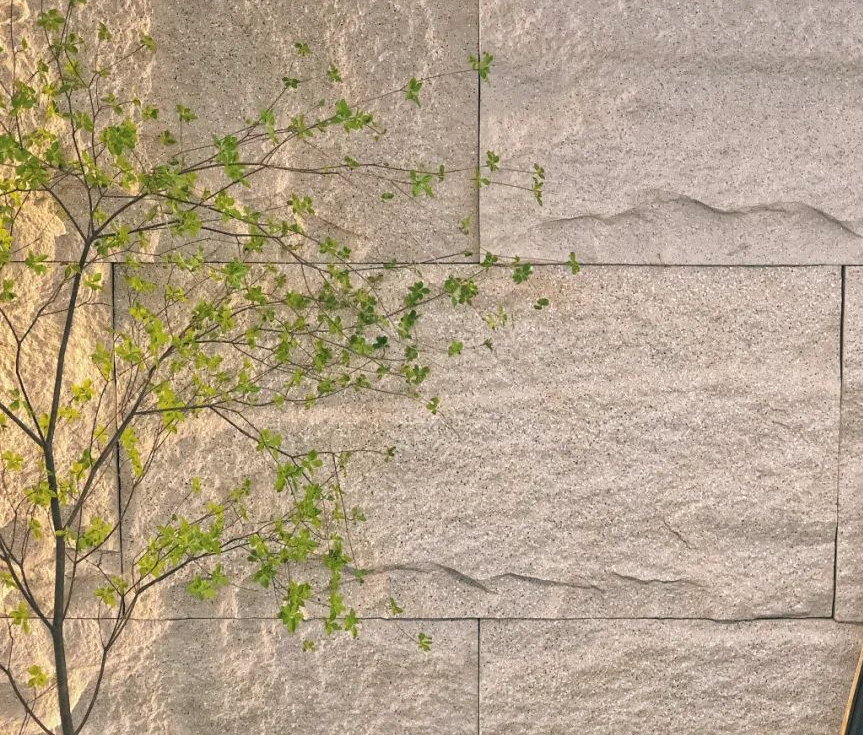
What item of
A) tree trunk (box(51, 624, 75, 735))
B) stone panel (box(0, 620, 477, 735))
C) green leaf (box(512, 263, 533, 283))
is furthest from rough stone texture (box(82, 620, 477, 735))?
green leaf (box(512, 263, 533, 283))

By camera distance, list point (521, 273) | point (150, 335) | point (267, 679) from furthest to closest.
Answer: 1. point (267, 679)
2. point (150, 335)
3. point (521, 273)

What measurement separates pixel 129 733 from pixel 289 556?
1.81 ft

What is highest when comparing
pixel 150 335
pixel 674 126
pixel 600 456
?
pixel 674 126

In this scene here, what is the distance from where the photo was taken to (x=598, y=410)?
1.62m

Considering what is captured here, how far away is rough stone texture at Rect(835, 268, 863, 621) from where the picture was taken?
63.1 inches

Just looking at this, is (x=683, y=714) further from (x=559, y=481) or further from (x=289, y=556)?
(x=289, y=556)

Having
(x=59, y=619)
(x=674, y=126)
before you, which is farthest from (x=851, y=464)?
(x=59, y=619)

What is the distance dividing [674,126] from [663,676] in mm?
935

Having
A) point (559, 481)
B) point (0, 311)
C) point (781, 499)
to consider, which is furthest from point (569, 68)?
point (0, 311)

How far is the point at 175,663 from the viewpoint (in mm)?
1645

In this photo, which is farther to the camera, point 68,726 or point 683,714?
point 683,714

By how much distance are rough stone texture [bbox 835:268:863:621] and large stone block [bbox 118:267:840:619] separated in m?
0.02

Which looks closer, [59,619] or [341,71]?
[59,619]

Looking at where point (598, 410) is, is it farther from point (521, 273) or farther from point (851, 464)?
point (851, 464)
